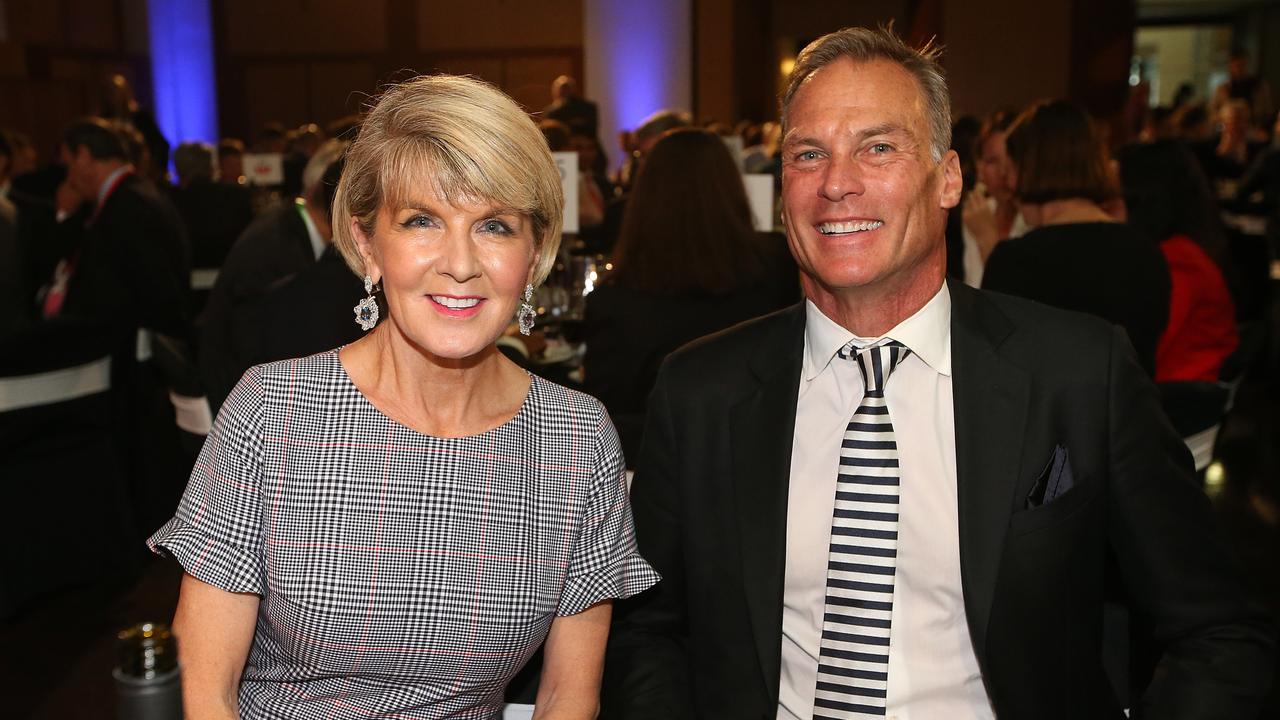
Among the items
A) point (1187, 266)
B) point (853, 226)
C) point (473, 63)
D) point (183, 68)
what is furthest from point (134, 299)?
point (183, 68)

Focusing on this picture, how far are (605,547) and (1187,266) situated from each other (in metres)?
2.81

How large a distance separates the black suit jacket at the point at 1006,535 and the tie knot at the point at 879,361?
0.26ft

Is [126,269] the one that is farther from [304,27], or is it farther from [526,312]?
[304,27]

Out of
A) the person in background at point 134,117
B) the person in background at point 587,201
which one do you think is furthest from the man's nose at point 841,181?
the person in background at point 134,117

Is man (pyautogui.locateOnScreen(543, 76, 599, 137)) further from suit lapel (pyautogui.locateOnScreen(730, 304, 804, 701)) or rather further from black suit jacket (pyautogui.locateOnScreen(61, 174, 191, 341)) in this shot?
suit lapel (pyautogui.locateOnScreen(730, 304, 804, 701))

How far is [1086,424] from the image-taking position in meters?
1.60

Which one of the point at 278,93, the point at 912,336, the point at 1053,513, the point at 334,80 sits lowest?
the point at 1053,513

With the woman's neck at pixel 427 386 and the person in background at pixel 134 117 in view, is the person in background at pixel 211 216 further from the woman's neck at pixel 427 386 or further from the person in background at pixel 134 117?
the woman's neck at pixel 427 386

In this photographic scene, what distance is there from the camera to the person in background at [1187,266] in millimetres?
3709

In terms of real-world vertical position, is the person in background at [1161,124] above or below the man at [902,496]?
above

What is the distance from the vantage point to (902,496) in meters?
1.64

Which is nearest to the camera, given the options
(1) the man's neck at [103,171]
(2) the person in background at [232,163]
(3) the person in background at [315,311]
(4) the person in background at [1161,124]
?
(3) the person in background at [315,311]

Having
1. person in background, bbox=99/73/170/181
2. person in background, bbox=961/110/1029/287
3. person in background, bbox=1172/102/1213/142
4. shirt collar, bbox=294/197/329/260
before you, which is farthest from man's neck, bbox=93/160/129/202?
person in background, bbox=1172/102/1213/142

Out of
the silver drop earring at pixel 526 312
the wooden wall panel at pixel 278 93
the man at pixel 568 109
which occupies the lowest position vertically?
the silver drop earring at pixel 526 312
